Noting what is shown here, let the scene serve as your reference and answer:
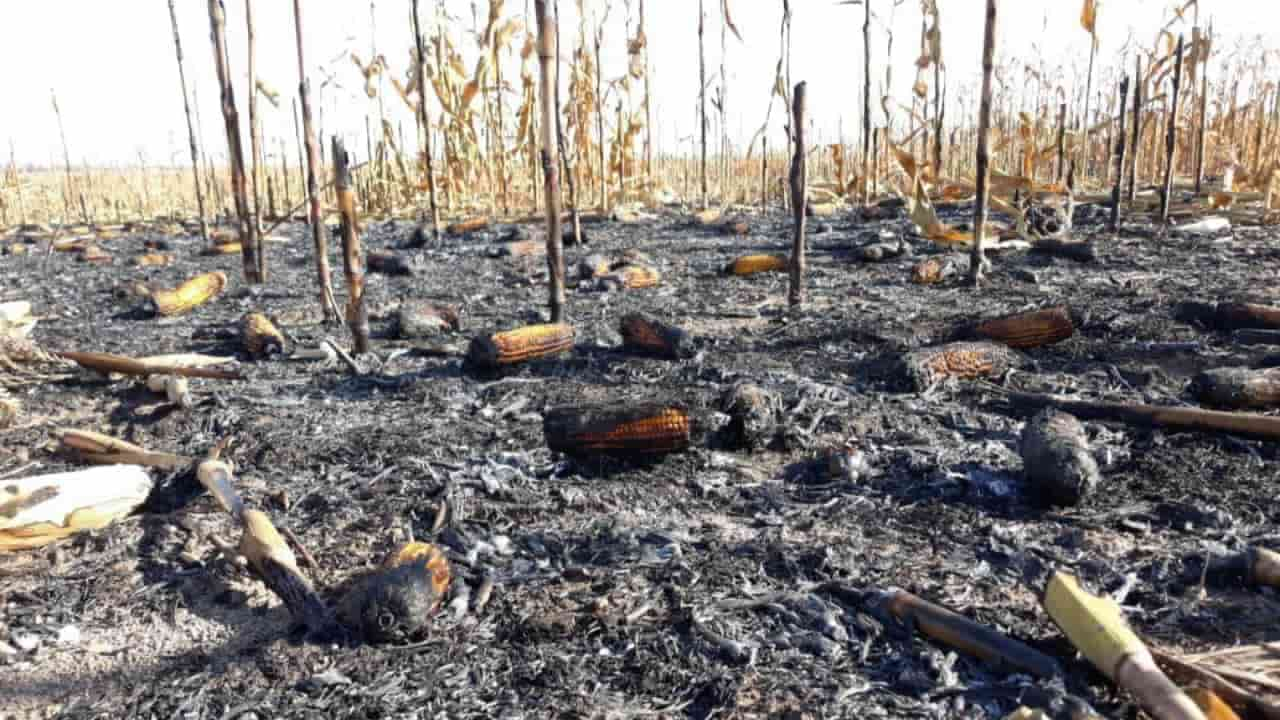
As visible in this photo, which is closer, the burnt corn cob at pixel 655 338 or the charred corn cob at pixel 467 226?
the burnt corn cob at pixel 655 338

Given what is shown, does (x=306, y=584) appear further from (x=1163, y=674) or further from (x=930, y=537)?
(x=1163, y=674)

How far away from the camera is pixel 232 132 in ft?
27.7

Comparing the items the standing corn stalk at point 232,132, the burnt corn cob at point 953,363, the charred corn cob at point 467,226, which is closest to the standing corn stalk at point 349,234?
the standing corn stalk at point 232,132

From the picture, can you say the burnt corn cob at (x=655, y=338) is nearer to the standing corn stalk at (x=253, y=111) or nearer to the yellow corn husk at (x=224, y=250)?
the standing corn stalk at (x=253, y=111)

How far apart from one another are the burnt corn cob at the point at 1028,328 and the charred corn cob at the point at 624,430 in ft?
9.43

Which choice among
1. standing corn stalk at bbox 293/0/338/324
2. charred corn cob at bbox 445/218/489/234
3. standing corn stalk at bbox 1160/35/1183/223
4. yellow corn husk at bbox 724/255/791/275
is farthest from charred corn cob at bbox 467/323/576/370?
standing corn stalk at bbox 1160/35/1183/223

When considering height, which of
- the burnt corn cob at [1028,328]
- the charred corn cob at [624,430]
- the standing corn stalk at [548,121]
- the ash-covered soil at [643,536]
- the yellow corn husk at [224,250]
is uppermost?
the standing corn stalk at [548,121]

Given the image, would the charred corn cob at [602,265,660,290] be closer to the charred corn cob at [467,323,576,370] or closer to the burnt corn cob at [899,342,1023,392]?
the charred corn cob at [467,323,576,370]

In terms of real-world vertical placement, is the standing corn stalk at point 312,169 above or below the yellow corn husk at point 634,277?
above

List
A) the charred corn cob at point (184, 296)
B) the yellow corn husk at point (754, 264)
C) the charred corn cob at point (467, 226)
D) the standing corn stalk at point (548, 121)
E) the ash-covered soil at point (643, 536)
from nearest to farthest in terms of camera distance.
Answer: the ash-covered soil at point (643, 536), the standing corn stalk at point (548, 121), the charred corn cob at point (184, 296), the yellow corn husk at point (754, 264), the charred corn cob at point (467, 226)

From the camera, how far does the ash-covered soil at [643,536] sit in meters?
2.32

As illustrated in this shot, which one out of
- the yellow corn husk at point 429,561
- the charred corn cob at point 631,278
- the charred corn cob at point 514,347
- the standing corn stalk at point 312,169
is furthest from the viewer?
the charred corn cob at point 631,278

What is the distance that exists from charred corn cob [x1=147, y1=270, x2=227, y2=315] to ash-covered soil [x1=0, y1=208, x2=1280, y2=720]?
1.38m

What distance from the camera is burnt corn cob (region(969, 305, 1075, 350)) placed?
5535 millimetres
